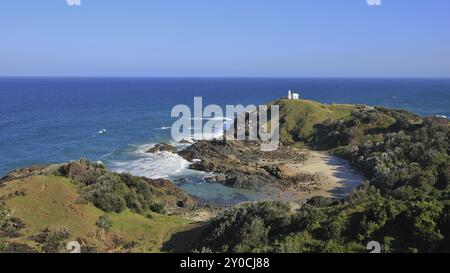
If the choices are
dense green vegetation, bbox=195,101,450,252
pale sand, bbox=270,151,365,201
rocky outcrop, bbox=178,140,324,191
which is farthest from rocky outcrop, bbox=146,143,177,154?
dense green vegetation, bbox=195,101,450,252

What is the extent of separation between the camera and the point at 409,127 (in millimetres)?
60344

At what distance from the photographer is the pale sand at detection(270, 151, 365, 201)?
134 ft

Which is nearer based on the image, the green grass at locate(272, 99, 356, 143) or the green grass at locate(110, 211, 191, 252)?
the green grass at locate(110, 211, 191, 252)

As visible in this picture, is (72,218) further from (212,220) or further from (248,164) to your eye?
(248,164)

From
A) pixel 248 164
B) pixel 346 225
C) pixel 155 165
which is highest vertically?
pixel 346 225

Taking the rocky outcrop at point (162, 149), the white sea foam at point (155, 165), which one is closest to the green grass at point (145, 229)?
the white sea foam at point (155, 165)

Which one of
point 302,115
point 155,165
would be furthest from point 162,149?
point 302,115

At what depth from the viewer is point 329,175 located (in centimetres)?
4744

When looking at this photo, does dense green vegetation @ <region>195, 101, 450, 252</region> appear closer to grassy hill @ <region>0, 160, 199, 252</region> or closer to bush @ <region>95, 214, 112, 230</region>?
grassy hill @ <region>0, 160, 199, 252</region>

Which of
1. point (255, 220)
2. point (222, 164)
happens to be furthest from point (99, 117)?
point (255, 220)

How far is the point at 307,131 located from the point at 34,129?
44.4 m
